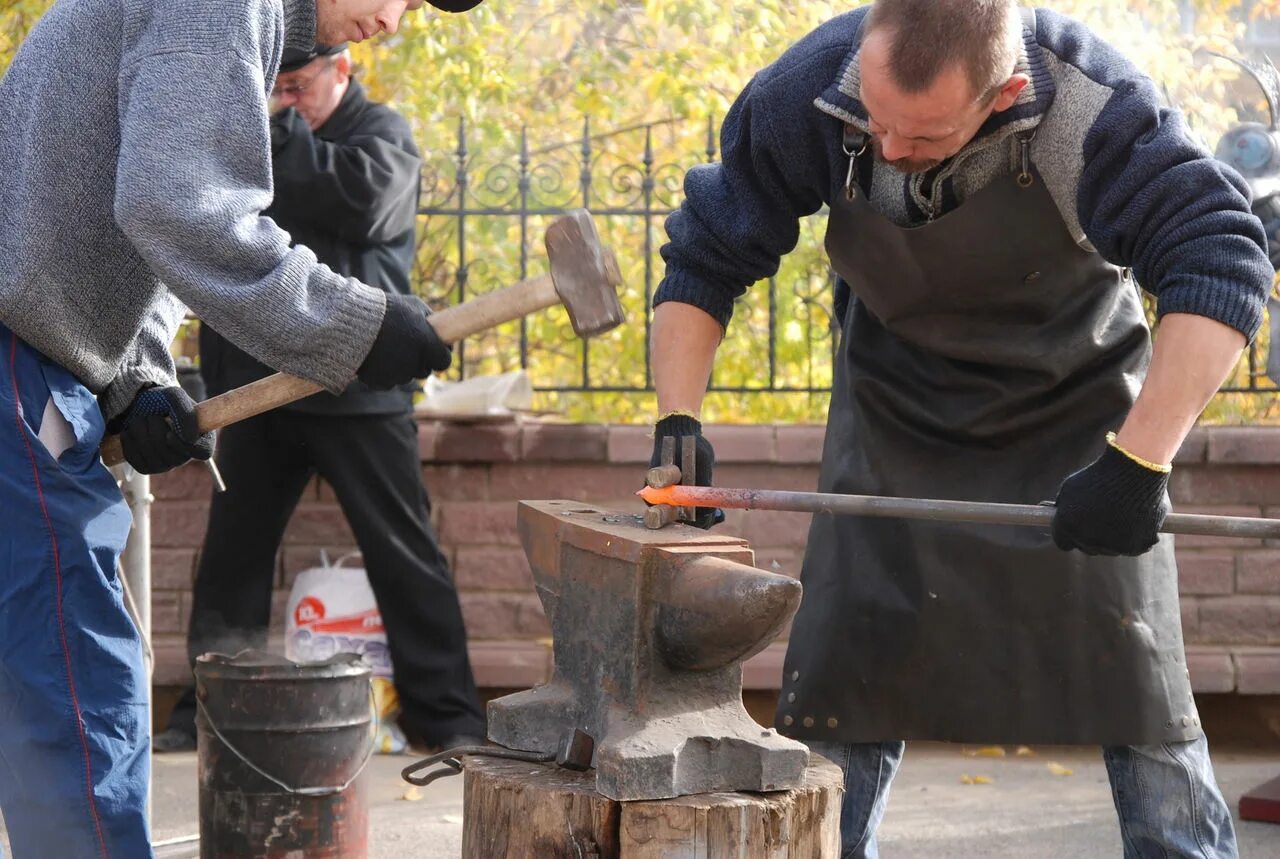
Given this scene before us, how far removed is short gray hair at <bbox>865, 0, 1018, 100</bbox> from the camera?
97.7 inches

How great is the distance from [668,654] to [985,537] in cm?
80

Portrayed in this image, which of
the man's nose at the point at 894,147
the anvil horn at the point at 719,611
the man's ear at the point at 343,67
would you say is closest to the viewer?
the anvil horn at the point at 719,611

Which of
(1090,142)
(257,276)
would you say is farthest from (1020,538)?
(257,276)

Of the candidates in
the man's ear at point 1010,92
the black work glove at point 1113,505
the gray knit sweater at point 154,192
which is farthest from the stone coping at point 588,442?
the black work glove at point 1113,505

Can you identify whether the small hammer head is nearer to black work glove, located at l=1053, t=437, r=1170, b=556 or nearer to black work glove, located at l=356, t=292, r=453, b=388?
black work glove, located at l=356, t=292, r=453, b=388

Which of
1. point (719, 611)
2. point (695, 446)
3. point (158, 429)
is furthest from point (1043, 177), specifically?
point (158, 429)

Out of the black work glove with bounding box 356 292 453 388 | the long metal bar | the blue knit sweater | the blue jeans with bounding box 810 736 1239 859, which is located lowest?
the blue jeans with bounding box 810 736 1239 859

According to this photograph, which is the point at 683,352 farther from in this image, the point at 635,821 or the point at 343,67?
the point at 343,67

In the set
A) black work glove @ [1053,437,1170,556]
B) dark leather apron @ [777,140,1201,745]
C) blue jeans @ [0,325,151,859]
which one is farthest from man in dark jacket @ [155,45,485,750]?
black work glove @ [1053,437,1170,556]

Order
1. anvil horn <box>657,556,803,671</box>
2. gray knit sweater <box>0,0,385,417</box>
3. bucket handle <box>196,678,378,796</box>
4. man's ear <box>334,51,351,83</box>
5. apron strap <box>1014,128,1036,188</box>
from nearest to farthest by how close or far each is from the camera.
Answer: anvil horn <box>657,556,803,671</box>
gray knit sweater <box>0,0,385,417</box>
apron strap <box>1014,128,1036,188</box>
bucket handle <box>196,678,378,796</box>
man's ear <box>334,51,351,83</box>

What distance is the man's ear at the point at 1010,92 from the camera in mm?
2600

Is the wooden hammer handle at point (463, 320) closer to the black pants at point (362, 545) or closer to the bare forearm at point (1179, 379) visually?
the bare forearm at point (1179, 379)

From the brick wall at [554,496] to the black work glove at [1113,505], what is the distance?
314 cm

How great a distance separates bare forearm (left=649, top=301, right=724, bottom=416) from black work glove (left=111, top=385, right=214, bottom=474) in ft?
3.05
